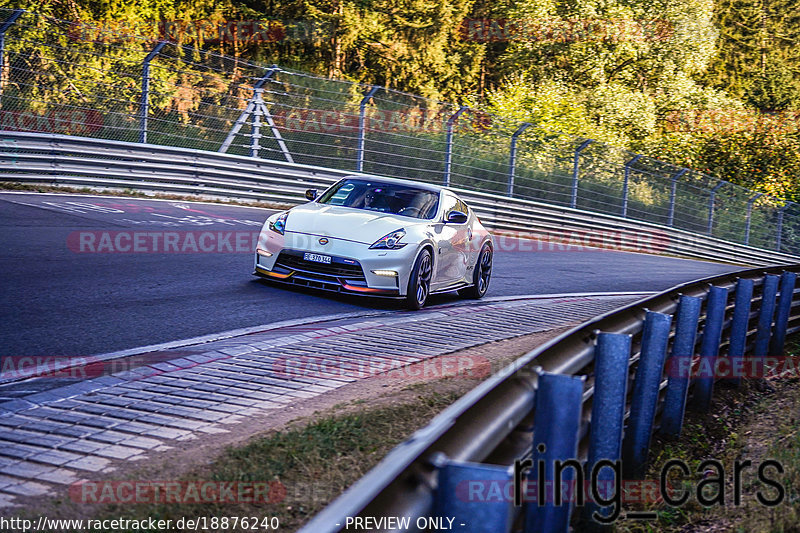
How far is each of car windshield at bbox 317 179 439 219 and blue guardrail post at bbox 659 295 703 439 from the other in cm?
512

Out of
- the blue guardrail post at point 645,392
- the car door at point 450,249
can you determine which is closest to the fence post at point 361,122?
the car door at point 450,249

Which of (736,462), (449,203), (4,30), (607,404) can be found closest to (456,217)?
(449,203)

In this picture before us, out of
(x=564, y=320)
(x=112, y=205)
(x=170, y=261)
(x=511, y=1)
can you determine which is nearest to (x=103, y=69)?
(x=112, y=205)

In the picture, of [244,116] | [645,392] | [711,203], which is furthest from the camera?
[711,203]

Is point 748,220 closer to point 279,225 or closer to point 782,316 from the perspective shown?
point 782,316

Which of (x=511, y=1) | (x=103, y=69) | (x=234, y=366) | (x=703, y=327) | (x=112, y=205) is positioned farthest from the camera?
(x=511, y=1)

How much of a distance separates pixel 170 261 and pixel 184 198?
820 centimetres

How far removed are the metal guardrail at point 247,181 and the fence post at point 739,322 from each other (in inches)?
497

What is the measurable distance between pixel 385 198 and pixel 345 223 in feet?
3.20

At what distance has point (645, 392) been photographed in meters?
5.59

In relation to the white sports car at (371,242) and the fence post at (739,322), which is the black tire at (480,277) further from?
the fence post at (739,322)

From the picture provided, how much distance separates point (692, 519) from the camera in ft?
17.2

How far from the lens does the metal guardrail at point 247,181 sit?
1727 cm

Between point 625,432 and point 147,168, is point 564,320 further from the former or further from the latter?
point 147,168
